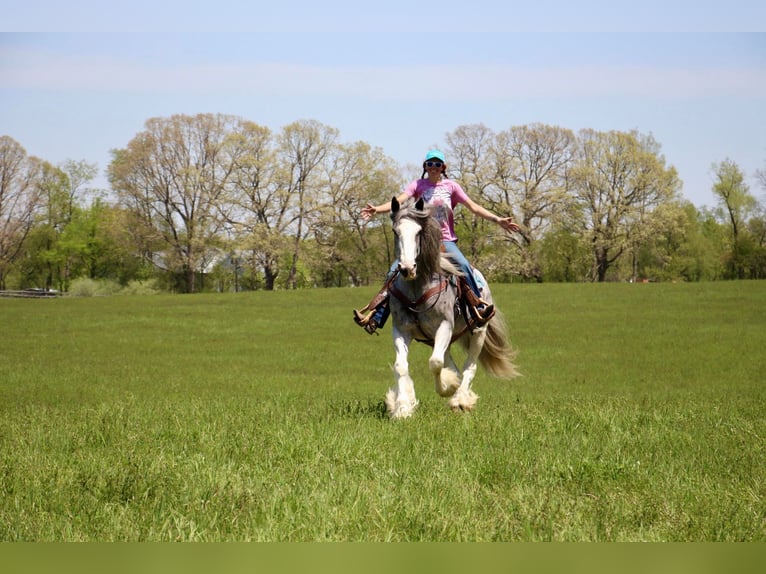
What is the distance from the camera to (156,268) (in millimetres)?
79375

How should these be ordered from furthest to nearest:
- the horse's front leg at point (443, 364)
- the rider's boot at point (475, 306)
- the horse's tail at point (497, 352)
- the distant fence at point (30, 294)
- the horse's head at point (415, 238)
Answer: the distant fence at point (30, 294)
the horse's tail at point (497, 352)
the rider's boot at point (475, 306)
the horse's front leg at point (443, 364)
the horse's head at point (415, 238)

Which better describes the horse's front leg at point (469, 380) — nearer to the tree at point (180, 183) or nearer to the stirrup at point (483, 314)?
the stirrup at point (483, 314)

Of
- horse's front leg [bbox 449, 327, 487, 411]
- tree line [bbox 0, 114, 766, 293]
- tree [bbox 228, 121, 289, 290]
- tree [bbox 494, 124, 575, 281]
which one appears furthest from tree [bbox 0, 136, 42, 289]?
horse's front leg [bbox 449, 327, 487, 411]

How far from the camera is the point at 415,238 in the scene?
35.4 feet

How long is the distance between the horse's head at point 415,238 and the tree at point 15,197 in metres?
68.7

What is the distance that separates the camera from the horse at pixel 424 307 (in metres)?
10.8

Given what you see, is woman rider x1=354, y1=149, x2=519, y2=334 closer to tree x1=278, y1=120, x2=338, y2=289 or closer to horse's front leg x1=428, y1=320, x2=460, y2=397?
horse's front leg x1=428, y1=320, x2=460, y2=397

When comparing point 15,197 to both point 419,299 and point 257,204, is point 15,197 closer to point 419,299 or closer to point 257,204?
point 257,204

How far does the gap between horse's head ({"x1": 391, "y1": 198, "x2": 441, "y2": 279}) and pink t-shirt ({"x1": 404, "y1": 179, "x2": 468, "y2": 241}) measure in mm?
492

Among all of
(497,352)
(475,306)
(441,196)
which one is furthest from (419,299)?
(497,352)

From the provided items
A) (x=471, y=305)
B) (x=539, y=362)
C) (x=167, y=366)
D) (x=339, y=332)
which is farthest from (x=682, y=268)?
(x=471, y=305)

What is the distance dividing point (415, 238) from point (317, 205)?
65.0 meters

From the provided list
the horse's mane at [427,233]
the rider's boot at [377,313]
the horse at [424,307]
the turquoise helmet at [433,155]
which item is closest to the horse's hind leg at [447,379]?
the horse at [424,307]

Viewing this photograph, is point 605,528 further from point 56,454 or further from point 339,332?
point 339,332
